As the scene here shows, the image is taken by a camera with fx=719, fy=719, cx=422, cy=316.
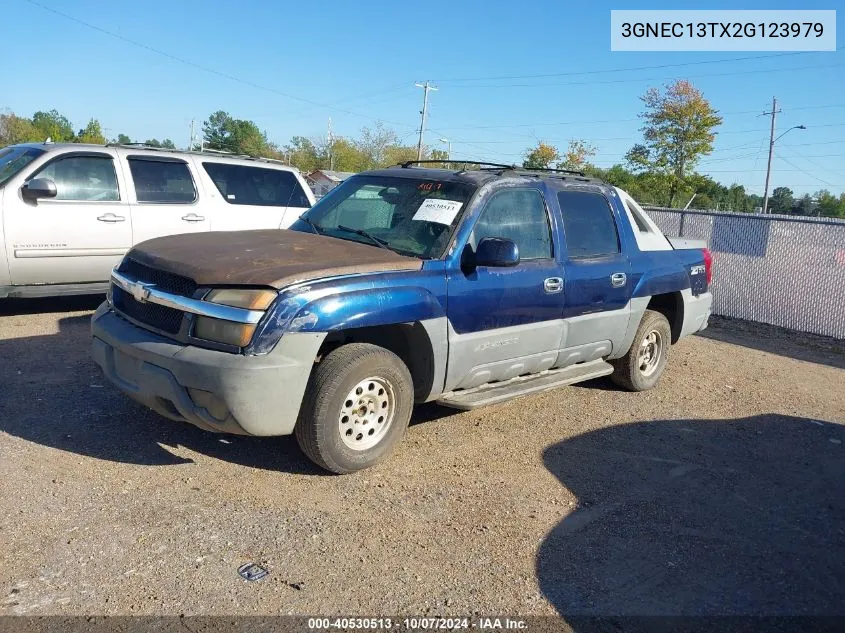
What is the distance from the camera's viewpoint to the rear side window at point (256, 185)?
8625 mm

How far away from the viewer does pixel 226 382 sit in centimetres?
367

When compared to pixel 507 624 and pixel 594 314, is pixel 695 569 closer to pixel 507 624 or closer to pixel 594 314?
pixel 507 624

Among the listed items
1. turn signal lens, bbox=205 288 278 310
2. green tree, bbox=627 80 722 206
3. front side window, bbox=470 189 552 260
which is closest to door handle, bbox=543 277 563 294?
front side window, bbox=470 189 552 260

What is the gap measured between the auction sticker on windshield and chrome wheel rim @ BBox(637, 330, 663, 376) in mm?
2617

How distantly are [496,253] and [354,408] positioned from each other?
1316 mm

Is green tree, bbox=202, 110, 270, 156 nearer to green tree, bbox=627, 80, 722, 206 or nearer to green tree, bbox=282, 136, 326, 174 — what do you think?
green tree, bbox=282, 136, 326, 174

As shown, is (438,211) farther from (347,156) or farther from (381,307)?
(347,156)

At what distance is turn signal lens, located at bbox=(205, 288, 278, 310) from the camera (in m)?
3.75

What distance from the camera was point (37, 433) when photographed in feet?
14.9

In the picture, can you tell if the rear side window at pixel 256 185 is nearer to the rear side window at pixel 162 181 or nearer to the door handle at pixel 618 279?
the rear side window at pixel 162 181

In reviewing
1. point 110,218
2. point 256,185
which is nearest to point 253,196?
point 256,185

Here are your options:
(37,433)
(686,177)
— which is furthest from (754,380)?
(686,177)

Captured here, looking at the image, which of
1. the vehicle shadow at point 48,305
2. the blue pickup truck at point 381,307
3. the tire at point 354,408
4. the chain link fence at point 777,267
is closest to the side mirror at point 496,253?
the blue pickup truck at point 381,307

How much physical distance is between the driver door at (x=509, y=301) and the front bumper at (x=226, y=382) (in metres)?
1.11
